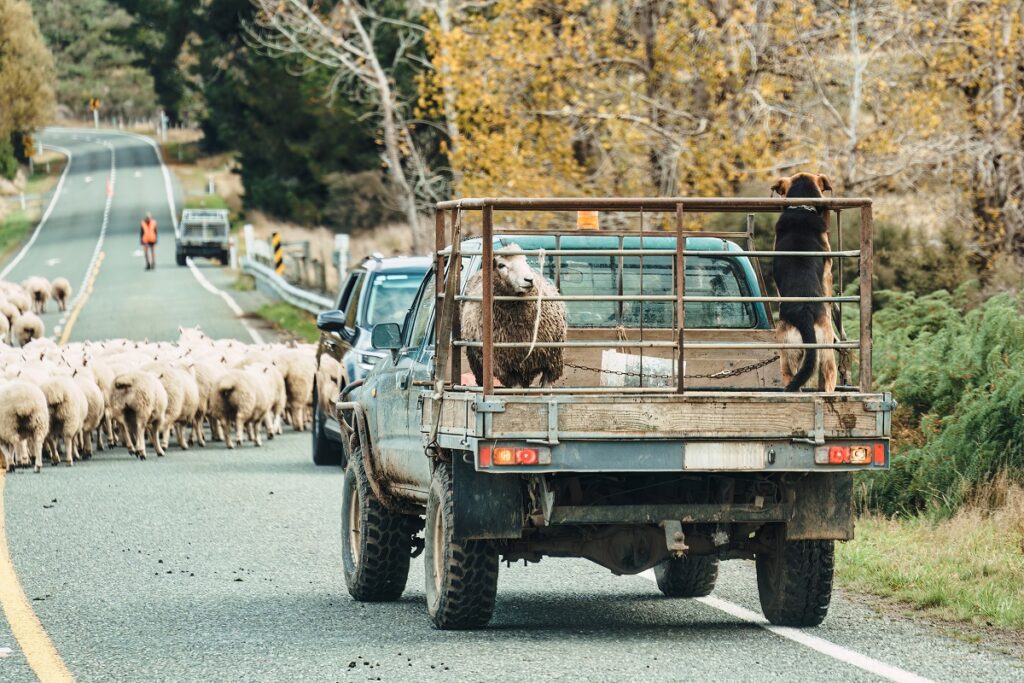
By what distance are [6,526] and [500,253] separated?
614 centimetres

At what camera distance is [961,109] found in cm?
2392

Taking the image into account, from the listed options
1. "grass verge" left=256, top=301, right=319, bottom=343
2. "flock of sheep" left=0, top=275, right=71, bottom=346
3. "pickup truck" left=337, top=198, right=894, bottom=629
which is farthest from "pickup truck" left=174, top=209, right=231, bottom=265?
"pickup truck" left=337, top=198, right=894, bottom=629

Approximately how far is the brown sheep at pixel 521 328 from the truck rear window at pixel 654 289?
114 cm

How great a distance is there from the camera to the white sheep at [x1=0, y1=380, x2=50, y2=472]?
16.2 m

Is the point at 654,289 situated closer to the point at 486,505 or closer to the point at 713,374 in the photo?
the point at 713,374

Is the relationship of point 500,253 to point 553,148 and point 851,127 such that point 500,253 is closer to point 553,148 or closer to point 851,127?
point 851,127

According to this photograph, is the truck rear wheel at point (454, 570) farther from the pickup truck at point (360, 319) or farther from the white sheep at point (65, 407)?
the white sheep at point (65, 407)

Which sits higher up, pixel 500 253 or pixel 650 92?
pixel 650 92

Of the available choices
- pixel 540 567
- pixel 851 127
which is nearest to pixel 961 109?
pixel 851 127

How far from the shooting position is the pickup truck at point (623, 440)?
7.59 meters

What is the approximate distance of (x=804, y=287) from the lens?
28.9 feet

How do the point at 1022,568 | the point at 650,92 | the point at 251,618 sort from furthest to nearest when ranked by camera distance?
the point at 650,92 < the point at 1022,568 < the point at 251,618

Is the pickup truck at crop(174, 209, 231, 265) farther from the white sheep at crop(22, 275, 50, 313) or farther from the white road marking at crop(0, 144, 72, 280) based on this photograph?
the white sheep at crop(22, 275, 50, 313)

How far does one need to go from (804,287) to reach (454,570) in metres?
2.37
